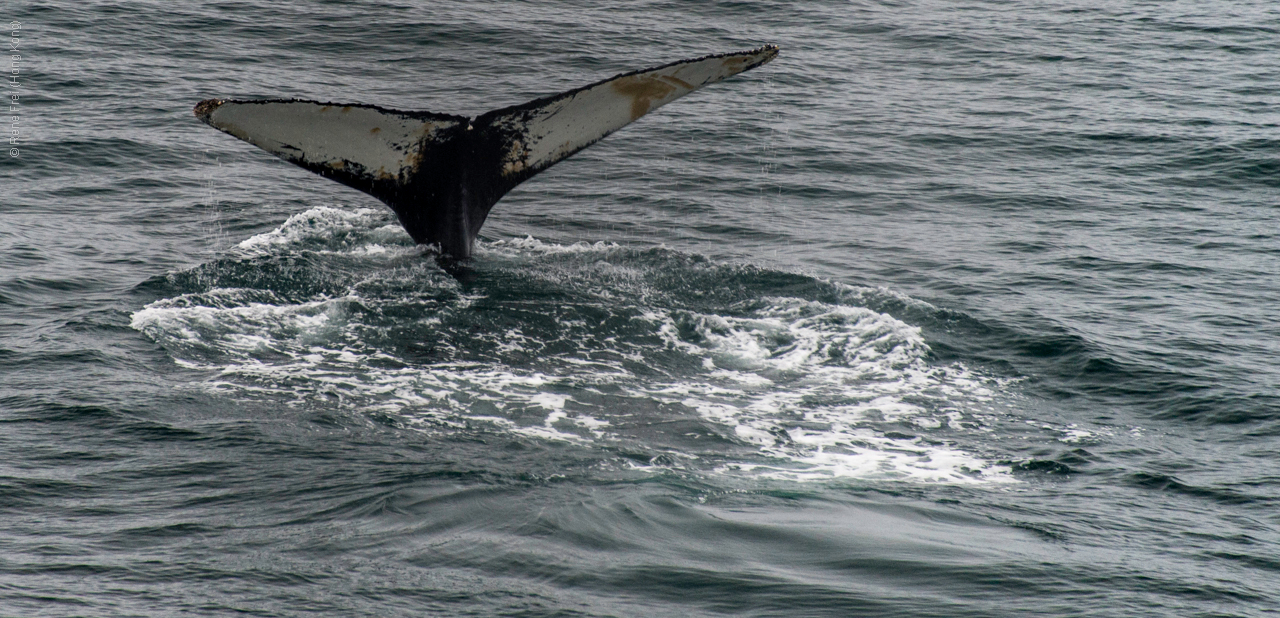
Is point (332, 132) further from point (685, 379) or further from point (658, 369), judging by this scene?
point (685, 379)

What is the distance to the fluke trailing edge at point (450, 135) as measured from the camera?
7219 millimetres

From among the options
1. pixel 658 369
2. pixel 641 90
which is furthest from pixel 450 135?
pixel 658 369

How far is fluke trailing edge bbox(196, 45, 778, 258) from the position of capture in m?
7.22

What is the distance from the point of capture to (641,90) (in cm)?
753

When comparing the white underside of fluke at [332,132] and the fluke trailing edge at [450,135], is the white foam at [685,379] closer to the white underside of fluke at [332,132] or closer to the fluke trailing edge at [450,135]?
the fluke trailing edge at [450,135]

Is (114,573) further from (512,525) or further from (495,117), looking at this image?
(495,117)

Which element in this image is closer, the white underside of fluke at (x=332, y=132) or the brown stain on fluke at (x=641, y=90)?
the white underside of fluke at (x=332, y=132)

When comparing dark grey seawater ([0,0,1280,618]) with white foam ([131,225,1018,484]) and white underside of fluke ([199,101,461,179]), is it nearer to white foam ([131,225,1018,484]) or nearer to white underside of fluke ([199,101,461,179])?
white foam ([131,225,1018,484])

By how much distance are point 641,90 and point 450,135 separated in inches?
52.3

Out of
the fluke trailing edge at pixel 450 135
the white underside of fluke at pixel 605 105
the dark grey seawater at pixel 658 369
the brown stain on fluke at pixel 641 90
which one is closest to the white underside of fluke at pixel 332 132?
the fluke trailing edge at pixel 450 135

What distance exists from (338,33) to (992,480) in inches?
599

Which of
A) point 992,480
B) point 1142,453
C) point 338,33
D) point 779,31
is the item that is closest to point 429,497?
point 992,480

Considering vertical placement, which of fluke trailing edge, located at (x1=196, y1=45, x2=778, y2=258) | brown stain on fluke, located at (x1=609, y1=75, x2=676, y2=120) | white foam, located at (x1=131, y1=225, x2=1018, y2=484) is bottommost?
white foam, located at (x1=131, y1=225, x2=1018, y2=484)

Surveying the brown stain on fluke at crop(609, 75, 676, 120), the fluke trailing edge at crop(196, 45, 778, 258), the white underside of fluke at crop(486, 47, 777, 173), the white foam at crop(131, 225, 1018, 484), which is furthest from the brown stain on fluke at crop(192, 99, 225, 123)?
the brown stain on fluke at crop(609, 75, 676, 120)
